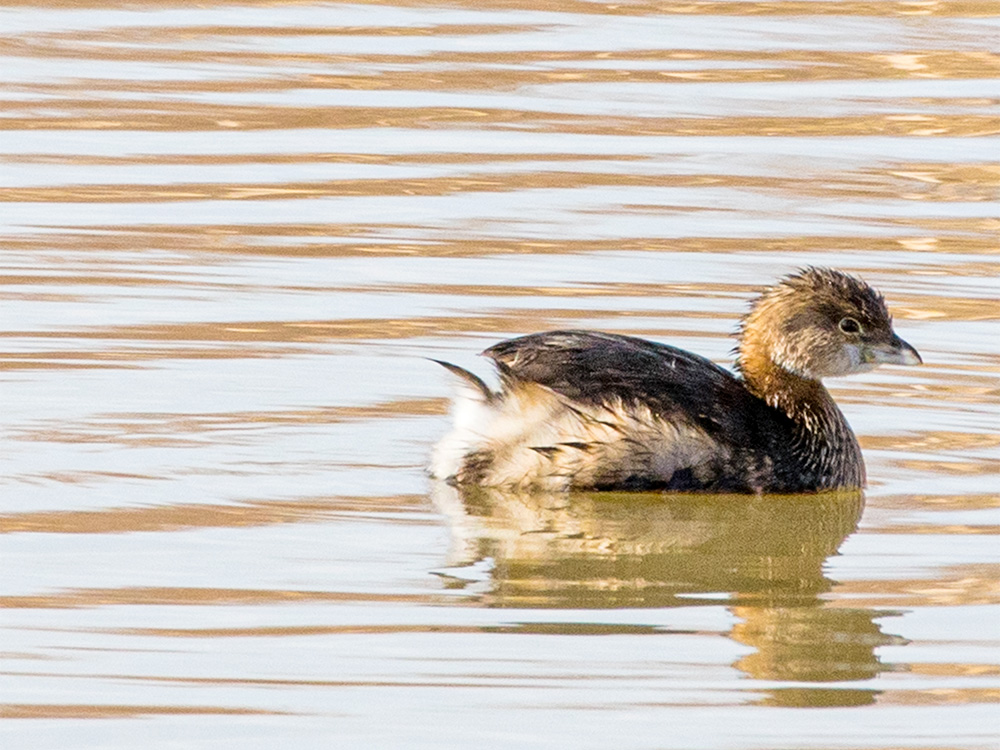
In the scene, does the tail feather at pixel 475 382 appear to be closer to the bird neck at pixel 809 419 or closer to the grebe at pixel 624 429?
the grebe at pixel 624 429

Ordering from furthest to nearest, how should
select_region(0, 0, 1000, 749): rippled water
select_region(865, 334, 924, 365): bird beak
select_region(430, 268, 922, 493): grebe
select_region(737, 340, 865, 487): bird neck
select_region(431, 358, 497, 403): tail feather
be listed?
select_region(865, 334, 924, 365): bird beak
select_region(737, 340, 865, 487): bird neck
select_region(431, 358, 497, 403): tail feather
select_region(430, 268, 922, 493): grebe
select_region(0, 0, 1000, 749): rippled water

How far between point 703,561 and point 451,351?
2.12m

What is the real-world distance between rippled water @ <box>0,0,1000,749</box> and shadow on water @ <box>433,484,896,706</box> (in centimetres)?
2

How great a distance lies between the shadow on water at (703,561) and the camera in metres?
5.67

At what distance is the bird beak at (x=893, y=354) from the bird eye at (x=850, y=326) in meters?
0.07

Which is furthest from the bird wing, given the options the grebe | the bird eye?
the bird eye

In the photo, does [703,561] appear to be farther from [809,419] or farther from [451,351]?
[451,351]

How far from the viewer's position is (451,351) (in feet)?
27.9

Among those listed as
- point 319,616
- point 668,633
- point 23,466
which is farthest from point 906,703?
point 23,466

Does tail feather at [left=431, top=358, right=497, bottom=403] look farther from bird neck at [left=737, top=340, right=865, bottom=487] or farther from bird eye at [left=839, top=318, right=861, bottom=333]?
bird eye at [left=839, top=318, right=861, bottom=333]

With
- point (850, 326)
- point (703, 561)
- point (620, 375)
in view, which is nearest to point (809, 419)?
point (850, 326)

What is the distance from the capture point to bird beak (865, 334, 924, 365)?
7695 mm

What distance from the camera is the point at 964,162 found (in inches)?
443

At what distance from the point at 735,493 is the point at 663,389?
394 mm
